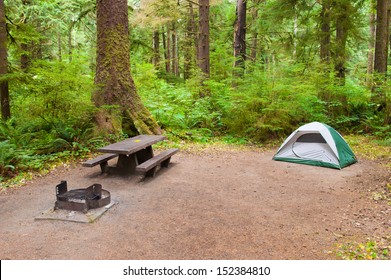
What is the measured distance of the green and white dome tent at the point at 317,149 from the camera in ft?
24.0

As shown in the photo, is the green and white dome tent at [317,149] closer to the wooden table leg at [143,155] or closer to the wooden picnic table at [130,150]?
the wooden table leg at [143,155]

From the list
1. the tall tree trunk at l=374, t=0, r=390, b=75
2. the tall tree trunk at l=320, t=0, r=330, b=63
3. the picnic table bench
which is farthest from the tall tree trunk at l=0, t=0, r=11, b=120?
the tall tree trunk at l=374, t=0, r=390, b=75

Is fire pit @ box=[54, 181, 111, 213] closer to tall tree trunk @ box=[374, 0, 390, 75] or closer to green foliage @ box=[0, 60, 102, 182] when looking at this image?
green foliage @ box=[0, 60, 102, 182]

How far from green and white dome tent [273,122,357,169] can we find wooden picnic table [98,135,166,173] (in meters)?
3.56

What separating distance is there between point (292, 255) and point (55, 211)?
3.41 meters

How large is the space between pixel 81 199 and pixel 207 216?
1.95 m

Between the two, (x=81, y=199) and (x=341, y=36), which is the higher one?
(x=341, y=36)

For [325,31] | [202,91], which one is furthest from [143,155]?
[325,31]

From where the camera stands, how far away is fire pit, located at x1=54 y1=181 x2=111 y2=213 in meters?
4.39

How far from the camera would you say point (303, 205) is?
16.1 ft

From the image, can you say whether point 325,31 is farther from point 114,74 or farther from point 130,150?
point 130,150

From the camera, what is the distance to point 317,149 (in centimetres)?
764
